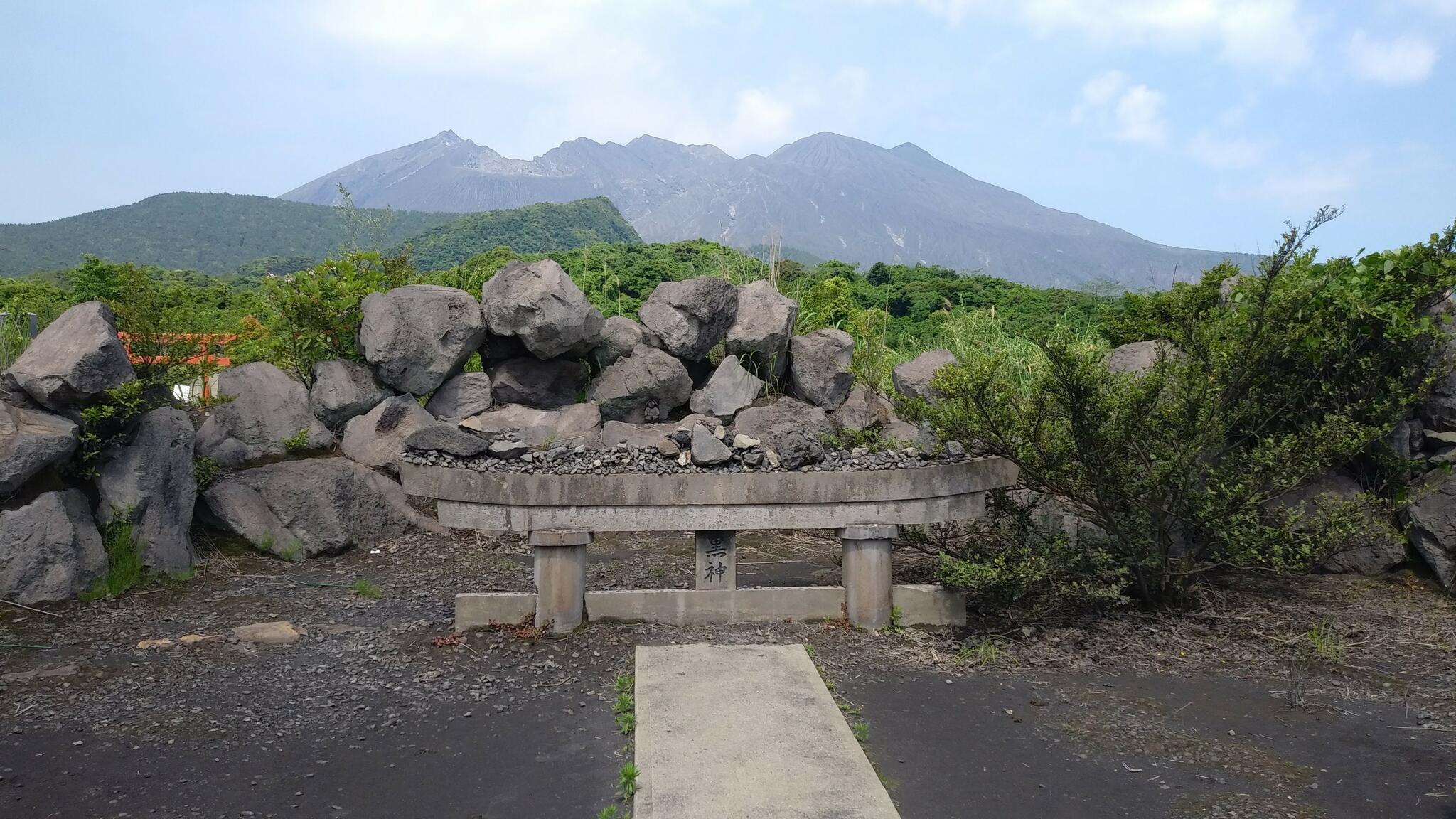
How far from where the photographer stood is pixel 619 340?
10656 millimetres

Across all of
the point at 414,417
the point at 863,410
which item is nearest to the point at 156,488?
the point at 414,417

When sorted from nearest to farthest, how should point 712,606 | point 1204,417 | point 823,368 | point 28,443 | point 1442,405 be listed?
1. point 1204,417
2. point 712,606
3. point 28,443
4. point 1442,405
5. point 823,368

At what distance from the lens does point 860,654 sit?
5.73 metres

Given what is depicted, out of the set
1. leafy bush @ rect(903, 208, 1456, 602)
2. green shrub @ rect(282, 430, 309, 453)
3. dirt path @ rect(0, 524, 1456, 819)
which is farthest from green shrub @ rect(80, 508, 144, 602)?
leafy bush @ rect(903, 208, 1456, 602)

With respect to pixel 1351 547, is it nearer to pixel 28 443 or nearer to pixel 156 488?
pixel 156 488

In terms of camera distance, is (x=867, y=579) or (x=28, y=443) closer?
(x=867, y=579)

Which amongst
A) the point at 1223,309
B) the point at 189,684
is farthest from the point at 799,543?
the point at 189,684

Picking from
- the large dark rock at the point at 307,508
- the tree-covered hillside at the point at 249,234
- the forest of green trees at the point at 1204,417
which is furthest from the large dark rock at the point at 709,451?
the tree-covered hillside at the point at 249,234

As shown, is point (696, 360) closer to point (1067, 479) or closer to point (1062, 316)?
point (1067, 479)

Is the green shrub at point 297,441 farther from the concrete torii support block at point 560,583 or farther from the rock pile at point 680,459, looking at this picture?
the concrete torii support block at point 560,583

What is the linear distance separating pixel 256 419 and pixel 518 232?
34076 mm

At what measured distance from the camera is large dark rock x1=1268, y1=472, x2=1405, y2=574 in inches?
279

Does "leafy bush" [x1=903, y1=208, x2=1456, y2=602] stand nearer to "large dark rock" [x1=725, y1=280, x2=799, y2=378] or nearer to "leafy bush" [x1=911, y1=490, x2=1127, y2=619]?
"leafy bush" [x1=911, y1=490, x2=1127, y2=619]

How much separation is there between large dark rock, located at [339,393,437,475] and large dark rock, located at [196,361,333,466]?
9.5 inches
